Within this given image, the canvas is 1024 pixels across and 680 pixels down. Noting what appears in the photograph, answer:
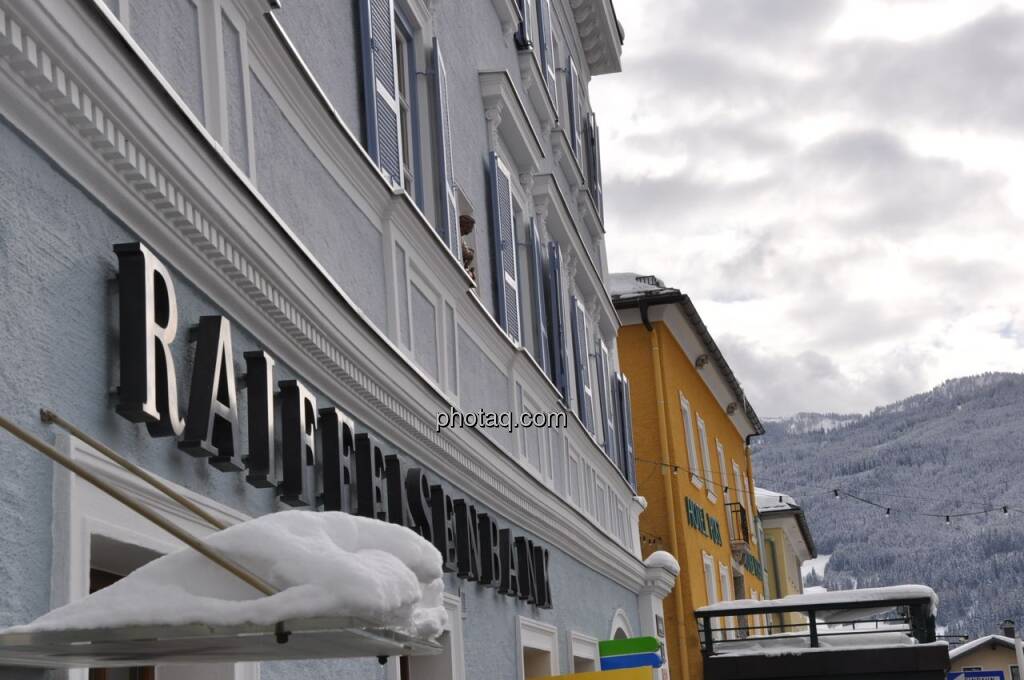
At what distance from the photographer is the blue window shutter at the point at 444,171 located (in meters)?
9.91

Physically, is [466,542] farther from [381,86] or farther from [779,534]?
[779,534]

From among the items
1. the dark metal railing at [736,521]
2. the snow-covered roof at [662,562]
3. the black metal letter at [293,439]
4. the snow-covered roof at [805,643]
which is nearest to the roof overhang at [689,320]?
the dark metal railing at [736,521]

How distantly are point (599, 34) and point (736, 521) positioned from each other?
15.9 meters

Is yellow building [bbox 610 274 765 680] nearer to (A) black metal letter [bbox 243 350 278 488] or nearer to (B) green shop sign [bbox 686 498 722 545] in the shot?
(B) green shop sign [bbox 686 498 722 545]

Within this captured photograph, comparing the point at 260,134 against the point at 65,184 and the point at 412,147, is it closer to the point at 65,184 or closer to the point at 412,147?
the point at 65,184

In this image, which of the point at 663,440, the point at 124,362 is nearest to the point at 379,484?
the point at 124,362

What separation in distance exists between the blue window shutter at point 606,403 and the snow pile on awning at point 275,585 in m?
14.0

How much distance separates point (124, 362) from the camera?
4.61 metres

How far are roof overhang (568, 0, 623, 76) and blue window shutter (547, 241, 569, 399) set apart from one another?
6100 mm

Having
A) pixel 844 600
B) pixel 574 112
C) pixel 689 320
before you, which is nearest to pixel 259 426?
pixel 574 112

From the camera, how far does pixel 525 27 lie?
49.7 feet

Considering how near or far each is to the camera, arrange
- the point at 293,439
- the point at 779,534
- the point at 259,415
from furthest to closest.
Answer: the point at 779,534
the point at 293,439
the point at 259,415

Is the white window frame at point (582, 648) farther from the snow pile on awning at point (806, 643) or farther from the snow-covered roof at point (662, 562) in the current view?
the snow pile on awning at point (806, 643)

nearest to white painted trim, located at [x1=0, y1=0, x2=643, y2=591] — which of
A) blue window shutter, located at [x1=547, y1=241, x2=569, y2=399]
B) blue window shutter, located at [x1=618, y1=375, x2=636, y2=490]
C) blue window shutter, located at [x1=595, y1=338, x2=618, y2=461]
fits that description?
blue window shutter, located at [x1=547, y1=241, x2=569, y2=399]
